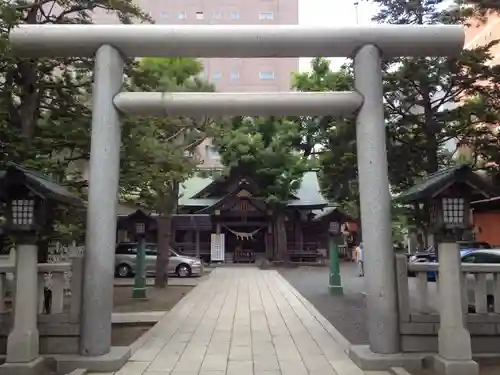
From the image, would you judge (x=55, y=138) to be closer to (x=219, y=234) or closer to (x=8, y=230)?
(x=8, y=230)

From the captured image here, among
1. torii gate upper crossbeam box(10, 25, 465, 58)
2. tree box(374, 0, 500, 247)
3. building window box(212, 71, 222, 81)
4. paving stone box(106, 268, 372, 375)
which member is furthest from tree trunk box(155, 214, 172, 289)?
building window box(212, 71, 222, 81)

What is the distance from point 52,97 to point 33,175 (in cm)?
439

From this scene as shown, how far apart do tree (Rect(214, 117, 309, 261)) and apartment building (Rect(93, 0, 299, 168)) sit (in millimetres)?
23728

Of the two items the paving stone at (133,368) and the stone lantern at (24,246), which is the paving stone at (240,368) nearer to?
the paving stone at (133,368)

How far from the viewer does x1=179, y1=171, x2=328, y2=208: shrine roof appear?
32.4m

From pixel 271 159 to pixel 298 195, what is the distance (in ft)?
14.8

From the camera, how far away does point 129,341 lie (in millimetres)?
8367

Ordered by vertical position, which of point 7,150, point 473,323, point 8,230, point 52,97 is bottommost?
point 473,323

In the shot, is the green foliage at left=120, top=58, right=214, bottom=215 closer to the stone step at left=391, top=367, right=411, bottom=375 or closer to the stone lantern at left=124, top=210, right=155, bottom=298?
the stone lantern at left=124, top=210, right=155, bottom=298

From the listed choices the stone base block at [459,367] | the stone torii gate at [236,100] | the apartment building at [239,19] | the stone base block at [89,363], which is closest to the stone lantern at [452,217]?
the stone torii gate at [236,100]

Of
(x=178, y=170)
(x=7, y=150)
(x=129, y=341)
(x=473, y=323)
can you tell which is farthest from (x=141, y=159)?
(x=473, y=323)

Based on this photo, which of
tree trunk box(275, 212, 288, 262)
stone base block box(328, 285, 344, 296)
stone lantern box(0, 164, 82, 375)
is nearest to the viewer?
stone lantern box(0, 164, 82, 375)

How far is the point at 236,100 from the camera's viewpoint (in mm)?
7457

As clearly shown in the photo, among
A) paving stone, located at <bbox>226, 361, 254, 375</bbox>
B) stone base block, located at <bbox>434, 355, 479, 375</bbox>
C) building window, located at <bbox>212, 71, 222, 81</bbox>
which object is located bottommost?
paving stone, located at <bbox>226, 361, 254, 375</bbox>
